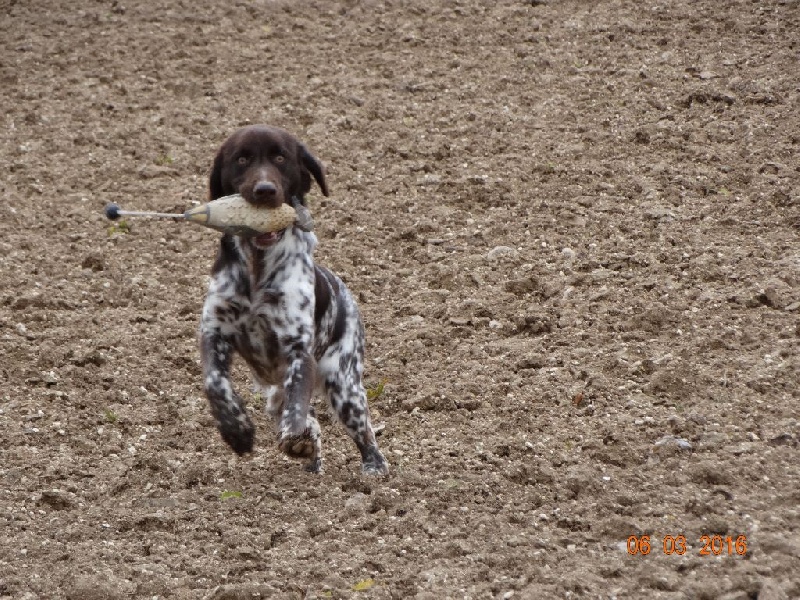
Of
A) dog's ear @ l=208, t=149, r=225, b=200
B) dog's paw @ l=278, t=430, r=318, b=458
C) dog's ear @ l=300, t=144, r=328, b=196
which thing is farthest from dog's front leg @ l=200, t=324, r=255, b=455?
dog's ear @ l=300, t=144, r=328, b=196

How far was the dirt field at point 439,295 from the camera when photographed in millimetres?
5383

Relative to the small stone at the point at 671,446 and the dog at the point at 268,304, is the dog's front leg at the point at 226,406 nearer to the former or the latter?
the dog at the point at 268,304

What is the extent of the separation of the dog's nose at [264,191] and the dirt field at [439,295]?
4.87 ft

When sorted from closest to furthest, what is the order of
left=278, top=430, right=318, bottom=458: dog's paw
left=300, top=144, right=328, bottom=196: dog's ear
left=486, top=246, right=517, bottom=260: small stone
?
1. left=278, top=430, right=318, bottom=458: dog's paw
2. left=300, top=144, right=328, bottom=196: dog's ear
3. left=486, top=246, right=517, bottom=260: small stone

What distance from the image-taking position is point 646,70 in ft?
34.7

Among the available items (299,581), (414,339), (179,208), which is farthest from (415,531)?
(179,208)

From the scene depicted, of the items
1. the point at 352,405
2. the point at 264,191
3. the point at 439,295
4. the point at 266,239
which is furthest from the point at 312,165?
the point at 439,295

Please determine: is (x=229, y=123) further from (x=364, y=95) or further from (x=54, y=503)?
(x=54, y=503)

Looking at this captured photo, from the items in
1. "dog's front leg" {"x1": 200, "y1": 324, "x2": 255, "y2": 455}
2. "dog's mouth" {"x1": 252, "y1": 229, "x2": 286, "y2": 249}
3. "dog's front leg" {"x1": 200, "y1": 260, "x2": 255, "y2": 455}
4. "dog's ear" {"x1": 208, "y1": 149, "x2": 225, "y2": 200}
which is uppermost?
"dog's ear" {"x1": 208, "y1": 149, "x2": 225, "y2": 200}

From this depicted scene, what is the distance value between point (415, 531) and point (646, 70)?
6.17 metres

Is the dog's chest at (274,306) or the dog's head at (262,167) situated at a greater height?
the dog's head at (262,167)
